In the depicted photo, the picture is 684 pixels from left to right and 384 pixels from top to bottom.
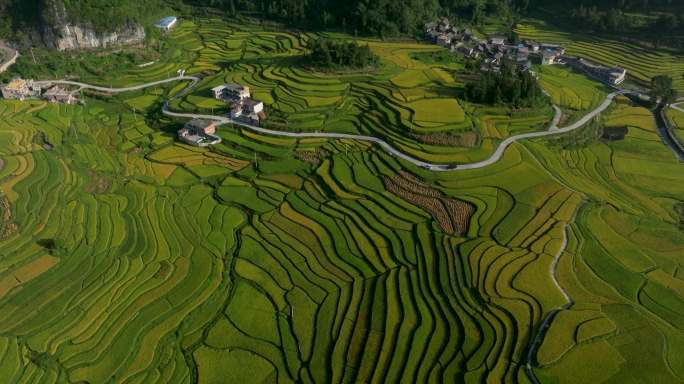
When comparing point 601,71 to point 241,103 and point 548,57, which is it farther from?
point 241,103

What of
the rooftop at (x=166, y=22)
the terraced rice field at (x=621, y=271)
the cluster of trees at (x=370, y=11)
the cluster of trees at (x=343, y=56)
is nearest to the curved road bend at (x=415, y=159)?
the terraced rice field at (x=621, y=271)

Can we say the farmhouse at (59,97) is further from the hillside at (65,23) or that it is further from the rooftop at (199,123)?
the rooftop at (199,123)

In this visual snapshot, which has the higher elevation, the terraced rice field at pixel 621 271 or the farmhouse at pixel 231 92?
the farmhouse at pixel 231 92

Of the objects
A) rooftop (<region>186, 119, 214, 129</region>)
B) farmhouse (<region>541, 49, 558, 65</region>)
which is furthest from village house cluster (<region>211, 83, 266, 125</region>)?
farmhouse (<region>541, 49, 558, 65</region>)

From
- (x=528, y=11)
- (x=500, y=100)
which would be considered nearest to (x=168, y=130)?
(x=500, y=100)

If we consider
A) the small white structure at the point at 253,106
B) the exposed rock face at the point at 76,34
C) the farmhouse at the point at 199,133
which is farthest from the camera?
the exposed rock face at the point at 76,34

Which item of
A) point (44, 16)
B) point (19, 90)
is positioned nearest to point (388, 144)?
point (19, 90)
